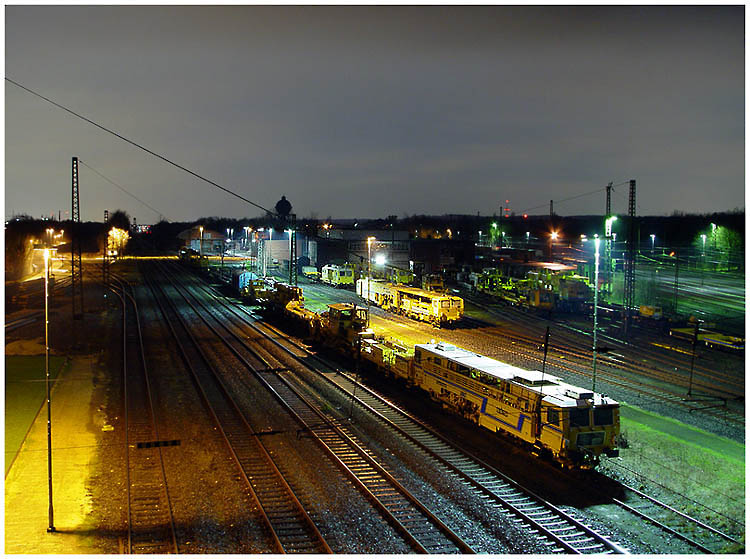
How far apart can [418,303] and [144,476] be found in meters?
29.3

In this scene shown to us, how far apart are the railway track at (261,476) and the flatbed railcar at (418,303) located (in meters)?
16.0

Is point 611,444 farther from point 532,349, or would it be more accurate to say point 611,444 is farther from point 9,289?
point 9,289

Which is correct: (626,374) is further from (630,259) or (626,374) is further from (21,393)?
(21,393)

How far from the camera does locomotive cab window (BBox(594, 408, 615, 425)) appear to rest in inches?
635

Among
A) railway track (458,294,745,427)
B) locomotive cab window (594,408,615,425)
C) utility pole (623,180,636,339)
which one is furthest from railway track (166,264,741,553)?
utility pole (623,180,636,339)

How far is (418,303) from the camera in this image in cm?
4372

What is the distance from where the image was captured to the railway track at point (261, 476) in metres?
12.8

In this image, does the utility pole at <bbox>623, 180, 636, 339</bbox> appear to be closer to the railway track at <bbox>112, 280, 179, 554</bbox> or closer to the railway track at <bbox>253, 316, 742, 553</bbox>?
the railway track at <bbox>253, 316, 742, 553</bbox>

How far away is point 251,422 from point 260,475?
4690 mm

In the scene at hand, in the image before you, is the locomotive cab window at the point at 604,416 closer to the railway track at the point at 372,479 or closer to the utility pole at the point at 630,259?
the railway track at the point at 372,479

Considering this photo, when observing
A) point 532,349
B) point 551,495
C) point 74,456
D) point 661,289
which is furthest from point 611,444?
point 661,289

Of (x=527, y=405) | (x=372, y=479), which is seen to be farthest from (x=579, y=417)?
(x=372, y=479)

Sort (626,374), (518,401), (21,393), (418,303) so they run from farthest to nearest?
(418,303), (626,374), (21,393), (518,401)


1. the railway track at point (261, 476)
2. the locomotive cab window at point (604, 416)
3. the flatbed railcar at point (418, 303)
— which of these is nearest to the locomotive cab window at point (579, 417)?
the locomotive cab window at point (604, 416)
